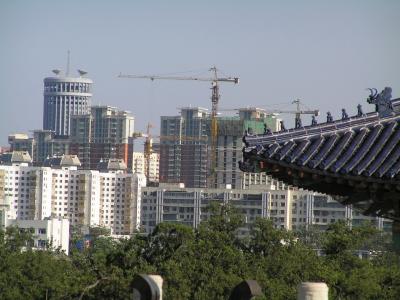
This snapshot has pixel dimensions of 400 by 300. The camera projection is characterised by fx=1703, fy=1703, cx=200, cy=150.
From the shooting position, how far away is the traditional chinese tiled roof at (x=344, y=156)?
16.4 metres

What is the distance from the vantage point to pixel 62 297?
4475 cm

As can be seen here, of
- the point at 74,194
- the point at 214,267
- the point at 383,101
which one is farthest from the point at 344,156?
the point at 74,194

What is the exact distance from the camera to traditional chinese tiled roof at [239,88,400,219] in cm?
1636

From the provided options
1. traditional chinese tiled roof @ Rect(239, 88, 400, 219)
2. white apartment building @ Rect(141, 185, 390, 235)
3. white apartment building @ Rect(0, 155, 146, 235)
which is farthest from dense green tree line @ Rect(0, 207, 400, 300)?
white apartment building @ Rect(0, 155, 146, 235)

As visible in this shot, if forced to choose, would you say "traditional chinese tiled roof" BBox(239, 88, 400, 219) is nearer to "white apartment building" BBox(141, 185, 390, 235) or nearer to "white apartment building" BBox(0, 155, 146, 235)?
"white apartment building" BBox(141, 185, 390, 235)

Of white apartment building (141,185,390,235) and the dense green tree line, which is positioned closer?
the dense green tree line

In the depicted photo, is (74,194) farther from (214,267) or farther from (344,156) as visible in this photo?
(344,156)

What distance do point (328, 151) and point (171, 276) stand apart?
982 inches

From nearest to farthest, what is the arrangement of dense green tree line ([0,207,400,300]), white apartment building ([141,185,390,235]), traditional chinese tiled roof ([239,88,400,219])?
traditional chinese tiled roof ([239,88,400,219]), dense green tree line ([0,207,400,300]), white apartment building ([141,185,390,235])

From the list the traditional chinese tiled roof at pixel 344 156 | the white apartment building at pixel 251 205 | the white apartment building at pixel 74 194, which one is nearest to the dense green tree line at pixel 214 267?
the traditional chinese tiled roof at pixel 344 156

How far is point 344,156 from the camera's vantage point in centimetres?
1653

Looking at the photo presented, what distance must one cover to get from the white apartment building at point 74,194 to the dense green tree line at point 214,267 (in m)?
136

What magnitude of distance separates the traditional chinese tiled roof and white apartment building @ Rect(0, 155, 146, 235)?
16781cm


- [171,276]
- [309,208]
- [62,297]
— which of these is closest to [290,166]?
[171,276]
